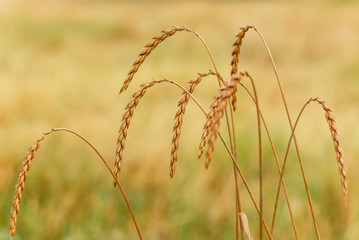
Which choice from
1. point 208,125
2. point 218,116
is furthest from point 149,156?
point 218,116

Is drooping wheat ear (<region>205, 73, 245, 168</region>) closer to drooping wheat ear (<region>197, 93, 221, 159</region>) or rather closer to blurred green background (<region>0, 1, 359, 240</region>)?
drooping wheat ear (<region>197, 93, 221, 159</region>)

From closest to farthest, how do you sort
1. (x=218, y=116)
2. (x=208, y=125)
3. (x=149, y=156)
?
(x=218, y=116) < (x=208, y=125) < (x=149, y=156)

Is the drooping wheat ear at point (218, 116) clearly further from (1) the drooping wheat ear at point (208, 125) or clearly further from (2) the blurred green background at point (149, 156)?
(2) the blurred green background at point (149, 156)

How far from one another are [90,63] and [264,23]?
23.6 ft

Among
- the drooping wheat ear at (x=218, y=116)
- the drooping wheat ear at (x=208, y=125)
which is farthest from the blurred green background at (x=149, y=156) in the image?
the drooping wheat ear at (x=218, y=116)

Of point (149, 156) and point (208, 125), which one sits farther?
point (149, 156)

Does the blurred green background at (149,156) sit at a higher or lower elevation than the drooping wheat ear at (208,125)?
higher

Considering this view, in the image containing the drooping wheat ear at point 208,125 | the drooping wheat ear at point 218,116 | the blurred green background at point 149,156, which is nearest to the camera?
the drooping wheat ear at point 218,116

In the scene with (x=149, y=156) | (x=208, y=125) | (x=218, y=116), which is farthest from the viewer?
(x=149, y=156)

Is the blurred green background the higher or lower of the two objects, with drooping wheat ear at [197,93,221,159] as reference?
higher

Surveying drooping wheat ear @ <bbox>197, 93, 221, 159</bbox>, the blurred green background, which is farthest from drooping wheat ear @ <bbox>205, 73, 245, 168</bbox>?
the blurred green background

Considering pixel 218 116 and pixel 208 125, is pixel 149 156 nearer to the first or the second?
pixel 208 125

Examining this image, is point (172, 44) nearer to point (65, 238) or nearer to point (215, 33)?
point (215, 33)

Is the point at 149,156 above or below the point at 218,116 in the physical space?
above
